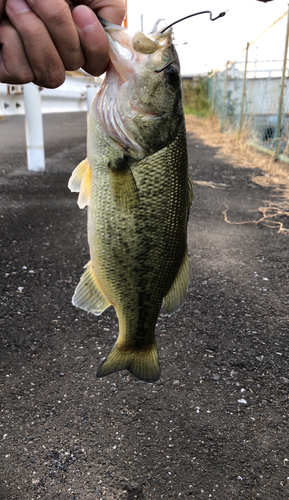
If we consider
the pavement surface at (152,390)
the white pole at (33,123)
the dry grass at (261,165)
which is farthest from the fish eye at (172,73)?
the white pole at (33,123)

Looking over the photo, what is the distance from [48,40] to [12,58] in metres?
0.15

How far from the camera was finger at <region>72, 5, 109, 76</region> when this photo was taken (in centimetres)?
134

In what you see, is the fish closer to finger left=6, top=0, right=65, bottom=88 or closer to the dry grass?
finger left=6, top=0, right=65, bottom=88

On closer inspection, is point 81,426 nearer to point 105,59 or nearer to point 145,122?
point 145,122

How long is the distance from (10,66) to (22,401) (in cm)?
178

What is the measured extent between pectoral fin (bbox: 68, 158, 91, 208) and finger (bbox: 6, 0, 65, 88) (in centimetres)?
33

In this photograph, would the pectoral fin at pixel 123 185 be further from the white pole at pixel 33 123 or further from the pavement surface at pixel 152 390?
the white pole at pixel 33 123

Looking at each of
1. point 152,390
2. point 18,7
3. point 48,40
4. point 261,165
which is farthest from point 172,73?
point 261,165

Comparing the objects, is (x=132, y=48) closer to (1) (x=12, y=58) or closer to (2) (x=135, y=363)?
(1) (x=12, y=58)

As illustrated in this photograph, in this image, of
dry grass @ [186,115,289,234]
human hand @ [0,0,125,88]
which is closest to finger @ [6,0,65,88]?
human hand @ [0,0,125,88]

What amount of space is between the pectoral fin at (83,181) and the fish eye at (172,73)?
16.6 inches

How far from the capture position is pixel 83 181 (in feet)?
5.12

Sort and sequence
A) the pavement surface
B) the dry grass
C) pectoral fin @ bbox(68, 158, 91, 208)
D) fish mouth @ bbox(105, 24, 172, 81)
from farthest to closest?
1. the dry grass
2. the pavement surface
3. pectoral fin @ bbox(68, 158, 91, 208)
4. fish mouth @ bbox(105, 24, 172, 81)

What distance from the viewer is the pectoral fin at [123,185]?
1426 millimetres
